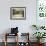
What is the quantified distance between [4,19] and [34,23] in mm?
1342

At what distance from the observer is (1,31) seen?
285 inches

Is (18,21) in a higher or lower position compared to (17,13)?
lower

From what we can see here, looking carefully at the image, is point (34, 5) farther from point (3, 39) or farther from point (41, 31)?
point (3, 39)

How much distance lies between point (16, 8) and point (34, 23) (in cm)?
104

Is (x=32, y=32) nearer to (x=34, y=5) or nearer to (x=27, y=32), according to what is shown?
(x=27, y=32)

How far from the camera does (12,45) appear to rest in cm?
664

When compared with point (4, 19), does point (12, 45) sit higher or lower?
lower

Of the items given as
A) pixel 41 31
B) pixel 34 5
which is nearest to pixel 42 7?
pixel 34 5

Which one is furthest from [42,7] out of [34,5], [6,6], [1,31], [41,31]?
[1,31]

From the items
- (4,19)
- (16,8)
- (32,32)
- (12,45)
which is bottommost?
(12,45)

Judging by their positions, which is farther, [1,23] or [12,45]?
[1,23]

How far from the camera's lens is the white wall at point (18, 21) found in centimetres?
717

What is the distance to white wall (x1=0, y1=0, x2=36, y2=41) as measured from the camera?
717cm

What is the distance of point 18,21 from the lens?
725cm
